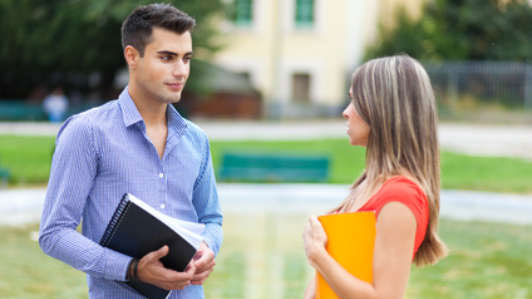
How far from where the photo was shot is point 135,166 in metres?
2.54

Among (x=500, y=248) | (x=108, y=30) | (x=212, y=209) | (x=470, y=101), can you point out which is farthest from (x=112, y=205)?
(x=470, y=101)

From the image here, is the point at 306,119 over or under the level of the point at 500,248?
under

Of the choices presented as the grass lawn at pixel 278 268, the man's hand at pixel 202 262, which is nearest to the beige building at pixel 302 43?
the grass lawn at pixel 278 268

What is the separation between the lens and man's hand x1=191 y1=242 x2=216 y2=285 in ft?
8.24

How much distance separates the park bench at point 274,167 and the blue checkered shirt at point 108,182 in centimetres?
1102

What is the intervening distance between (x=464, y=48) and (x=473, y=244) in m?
27.6

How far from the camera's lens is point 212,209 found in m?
2.83

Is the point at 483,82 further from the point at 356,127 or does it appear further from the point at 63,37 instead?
the point at 356,127

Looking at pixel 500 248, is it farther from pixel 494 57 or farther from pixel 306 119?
pixel 494 57

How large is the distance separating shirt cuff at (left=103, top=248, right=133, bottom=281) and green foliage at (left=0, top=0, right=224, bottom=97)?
2443 centimetres

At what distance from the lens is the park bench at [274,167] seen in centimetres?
1377

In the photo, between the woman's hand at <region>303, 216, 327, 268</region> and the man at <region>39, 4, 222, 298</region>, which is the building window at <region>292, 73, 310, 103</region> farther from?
the woman's hand at <region>303, 216, 327, 268</region>

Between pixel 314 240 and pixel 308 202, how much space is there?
9.49 metres

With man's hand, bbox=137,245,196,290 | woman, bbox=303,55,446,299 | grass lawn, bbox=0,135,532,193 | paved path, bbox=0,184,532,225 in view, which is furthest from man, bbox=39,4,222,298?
grass lawn, bbox=0,135,532,193
